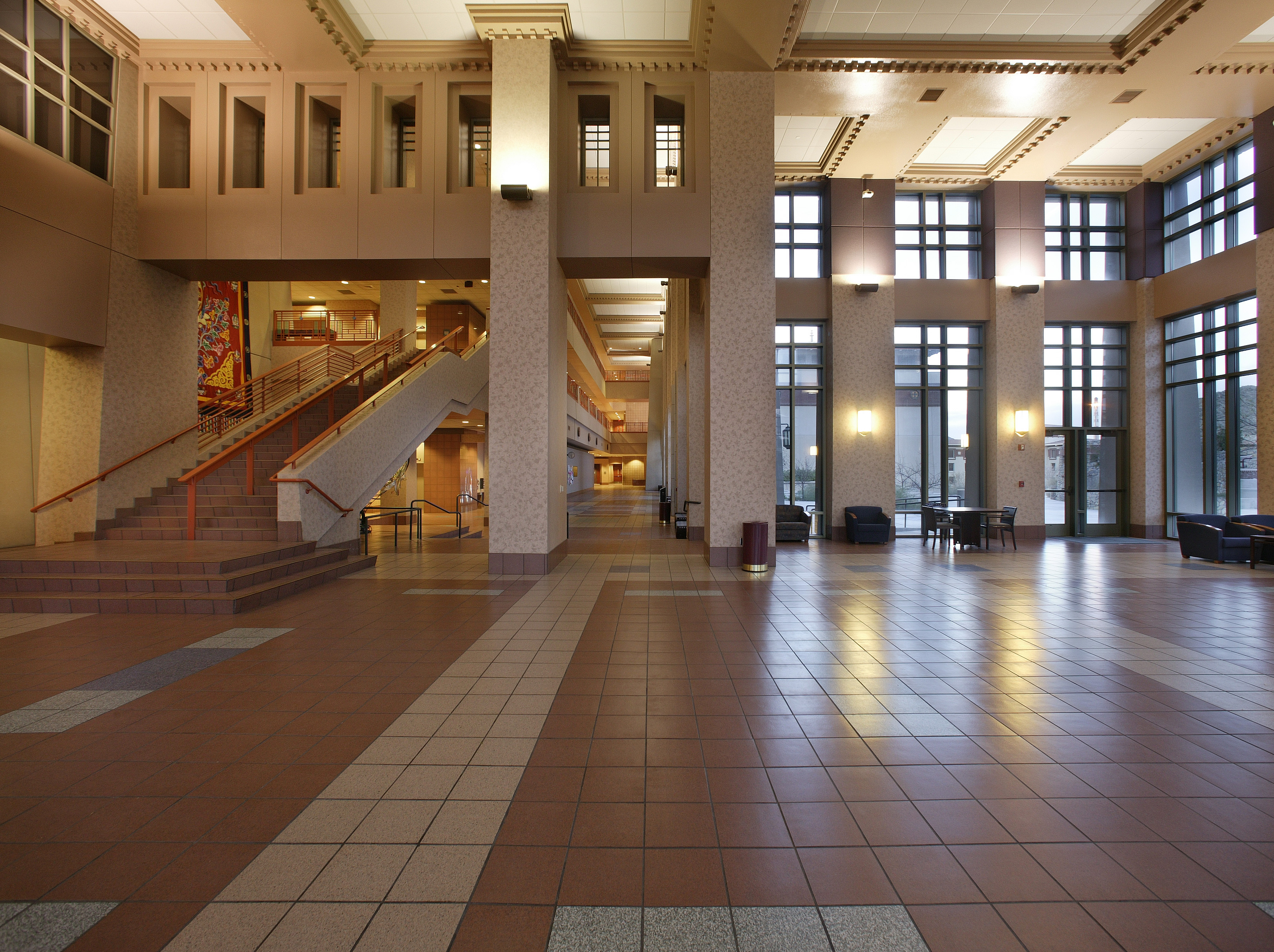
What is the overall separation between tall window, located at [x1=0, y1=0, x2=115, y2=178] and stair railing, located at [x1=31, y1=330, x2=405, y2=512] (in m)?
3.97

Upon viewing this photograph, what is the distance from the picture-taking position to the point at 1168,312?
1320cm

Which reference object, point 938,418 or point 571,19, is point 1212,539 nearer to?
point 938,418

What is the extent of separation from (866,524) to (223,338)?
16.0m

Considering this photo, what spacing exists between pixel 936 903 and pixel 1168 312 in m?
16.3

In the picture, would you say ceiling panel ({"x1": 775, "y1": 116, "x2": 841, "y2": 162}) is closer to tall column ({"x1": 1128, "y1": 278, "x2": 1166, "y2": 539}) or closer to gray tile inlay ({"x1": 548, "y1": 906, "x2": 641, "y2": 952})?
tall column ({"x1": 1128, "y1": 278, "x2": 1166, "y2": 539})

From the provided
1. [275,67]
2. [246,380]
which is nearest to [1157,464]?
[275,67]

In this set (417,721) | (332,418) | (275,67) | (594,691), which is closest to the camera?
(417,721)

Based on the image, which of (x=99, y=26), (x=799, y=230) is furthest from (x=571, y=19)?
(x=799, y=230)

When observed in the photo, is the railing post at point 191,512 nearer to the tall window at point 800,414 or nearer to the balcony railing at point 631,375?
the tall window at point 800,414

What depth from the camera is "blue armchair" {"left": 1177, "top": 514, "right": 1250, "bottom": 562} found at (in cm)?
952

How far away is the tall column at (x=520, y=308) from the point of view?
8.46 metres

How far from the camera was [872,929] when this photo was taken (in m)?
1.88

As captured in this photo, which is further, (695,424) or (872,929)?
(695,424)

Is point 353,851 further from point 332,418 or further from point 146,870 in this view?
point 332,418
